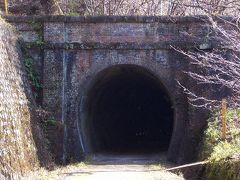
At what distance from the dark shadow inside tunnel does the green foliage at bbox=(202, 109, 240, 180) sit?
3.49 meters

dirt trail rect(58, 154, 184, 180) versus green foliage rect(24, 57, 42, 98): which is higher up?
green foliage rect(24, 57, 42, 98)

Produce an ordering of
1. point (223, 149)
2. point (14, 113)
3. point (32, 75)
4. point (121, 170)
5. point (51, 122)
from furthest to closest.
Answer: point (32, 75) → point (51, 122) → point (121, 170) → point (14, 113) → point (223, 149)

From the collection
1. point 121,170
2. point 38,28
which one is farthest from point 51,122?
point 121,170

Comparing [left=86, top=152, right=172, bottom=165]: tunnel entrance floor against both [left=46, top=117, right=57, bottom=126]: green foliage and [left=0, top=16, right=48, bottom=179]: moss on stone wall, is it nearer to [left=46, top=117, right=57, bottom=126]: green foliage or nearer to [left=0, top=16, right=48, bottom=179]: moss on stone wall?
[left=46, top=117, right=57, bottom=126]: green foliage

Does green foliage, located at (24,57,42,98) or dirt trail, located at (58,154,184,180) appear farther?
green foliage, located at (24,57,42,98)

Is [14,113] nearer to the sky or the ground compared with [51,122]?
nearer to the sky

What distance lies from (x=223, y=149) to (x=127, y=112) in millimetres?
12671

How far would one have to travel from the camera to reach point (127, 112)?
23094 mm

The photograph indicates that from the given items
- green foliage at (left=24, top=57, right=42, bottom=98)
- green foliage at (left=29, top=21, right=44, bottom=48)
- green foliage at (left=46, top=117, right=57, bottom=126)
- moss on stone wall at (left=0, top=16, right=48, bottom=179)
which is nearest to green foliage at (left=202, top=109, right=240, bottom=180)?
moss on stone wall at (left=0, top=16, right=48, bottom=179)

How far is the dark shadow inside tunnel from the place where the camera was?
16.4 meters

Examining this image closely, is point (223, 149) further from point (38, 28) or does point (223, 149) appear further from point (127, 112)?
point (127, 112)

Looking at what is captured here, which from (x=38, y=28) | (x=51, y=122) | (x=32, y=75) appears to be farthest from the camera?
(x=38, y=28)

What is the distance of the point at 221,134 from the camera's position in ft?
38.4

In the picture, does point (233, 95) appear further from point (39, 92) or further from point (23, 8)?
point (23, 8)
